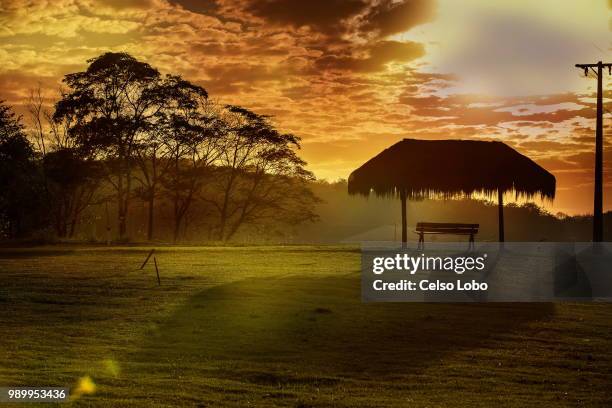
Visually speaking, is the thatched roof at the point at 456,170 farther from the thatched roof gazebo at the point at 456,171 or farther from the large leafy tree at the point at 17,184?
the large leafy tree at the point at 17,184

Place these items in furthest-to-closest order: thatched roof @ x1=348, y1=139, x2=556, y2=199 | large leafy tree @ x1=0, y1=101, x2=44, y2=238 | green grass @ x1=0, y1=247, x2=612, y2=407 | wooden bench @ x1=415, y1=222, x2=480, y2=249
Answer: large leafy tree @ x1=0, y1=101, x2=44, y2=238, thatched roof @ x1=348, y1=139, x2=556, y2=199, wooden bench @ x1=415, y1=222, x2=480, y2=249, green grass @ x1=0, y1=247, x2=612, y2=407

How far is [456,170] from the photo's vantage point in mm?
26922

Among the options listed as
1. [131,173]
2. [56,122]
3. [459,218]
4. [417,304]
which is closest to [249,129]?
[131,173]

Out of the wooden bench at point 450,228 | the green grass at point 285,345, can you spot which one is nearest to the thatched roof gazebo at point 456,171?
the wooden bench at point 450,228

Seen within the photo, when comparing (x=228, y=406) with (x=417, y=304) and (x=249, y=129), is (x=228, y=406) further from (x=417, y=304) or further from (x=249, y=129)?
(x=249, y=129)

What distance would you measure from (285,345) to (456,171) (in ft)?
57.6

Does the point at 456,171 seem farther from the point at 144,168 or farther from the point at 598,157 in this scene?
the point at 144,168

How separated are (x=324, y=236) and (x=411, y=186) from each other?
190 ft

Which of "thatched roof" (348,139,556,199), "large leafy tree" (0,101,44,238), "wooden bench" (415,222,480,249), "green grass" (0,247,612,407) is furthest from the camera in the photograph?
"large leafy tree" (0,101,44,238)

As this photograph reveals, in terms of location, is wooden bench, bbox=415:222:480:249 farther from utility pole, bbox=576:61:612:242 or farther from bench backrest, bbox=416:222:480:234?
utility pole, bbox=576:61:612:242

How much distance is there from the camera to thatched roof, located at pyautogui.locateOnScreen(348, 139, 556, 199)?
26.9m

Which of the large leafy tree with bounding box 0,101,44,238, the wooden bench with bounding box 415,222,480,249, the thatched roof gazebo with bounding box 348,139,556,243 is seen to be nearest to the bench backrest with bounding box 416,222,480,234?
the wooden bench with bounding box 415,222,480,249

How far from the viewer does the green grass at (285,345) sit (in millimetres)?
8039

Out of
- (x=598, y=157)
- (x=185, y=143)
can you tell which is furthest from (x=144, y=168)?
(x=598, y=157)
